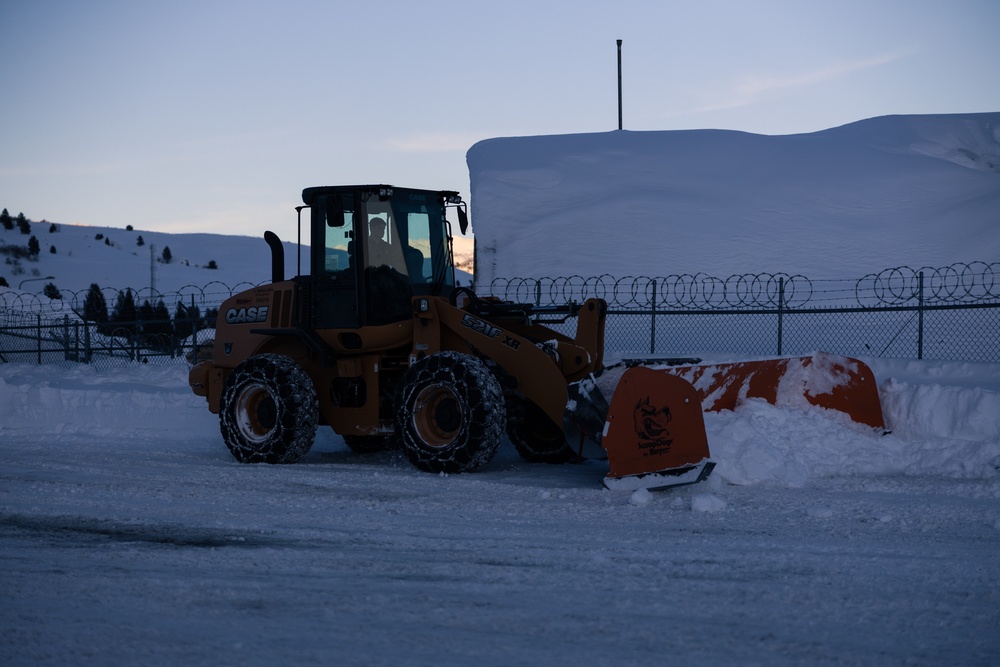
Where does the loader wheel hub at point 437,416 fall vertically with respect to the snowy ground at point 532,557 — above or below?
above

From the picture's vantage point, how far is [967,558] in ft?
18.9

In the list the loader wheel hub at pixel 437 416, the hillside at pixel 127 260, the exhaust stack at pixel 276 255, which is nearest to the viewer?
the loader wheel hub at pixel 437 416

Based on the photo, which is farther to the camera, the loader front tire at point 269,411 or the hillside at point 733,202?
the hillside at point 733,202

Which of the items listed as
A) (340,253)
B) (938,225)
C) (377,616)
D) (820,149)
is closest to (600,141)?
(820,149)

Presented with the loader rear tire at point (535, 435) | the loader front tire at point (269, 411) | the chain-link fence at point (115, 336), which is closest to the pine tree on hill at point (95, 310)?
the chain-link fence at point (115, 336)

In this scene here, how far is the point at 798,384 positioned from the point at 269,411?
487cm

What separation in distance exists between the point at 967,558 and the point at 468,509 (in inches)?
123

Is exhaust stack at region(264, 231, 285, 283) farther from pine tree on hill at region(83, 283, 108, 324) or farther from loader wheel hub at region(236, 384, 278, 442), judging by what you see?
pine tree on hill at region(83, 283, 108, 324)

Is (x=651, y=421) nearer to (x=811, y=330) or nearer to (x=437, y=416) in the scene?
(x=437, y=416)

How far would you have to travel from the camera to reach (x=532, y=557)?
5789 mm

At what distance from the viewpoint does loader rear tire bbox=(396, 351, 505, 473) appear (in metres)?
8.92

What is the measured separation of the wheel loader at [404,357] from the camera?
9.13m

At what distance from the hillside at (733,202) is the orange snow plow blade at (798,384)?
11.9 metres

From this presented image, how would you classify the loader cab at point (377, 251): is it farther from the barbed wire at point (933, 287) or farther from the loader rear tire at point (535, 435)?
the barbed wire at point (933, 287)
